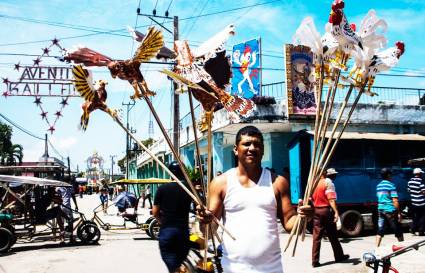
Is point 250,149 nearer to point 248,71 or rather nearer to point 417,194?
point 417,194

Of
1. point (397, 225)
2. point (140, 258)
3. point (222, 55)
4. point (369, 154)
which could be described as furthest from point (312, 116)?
point (222, 55)

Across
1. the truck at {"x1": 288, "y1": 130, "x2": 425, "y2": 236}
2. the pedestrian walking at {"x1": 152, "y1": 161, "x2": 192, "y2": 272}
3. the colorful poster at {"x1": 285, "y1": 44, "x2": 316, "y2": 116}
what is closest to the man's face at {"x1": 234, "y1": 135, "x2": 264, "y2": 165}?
the pedestrian walking at {"x1": 152, "y1": 161, "x2": 192, "y2": 272}

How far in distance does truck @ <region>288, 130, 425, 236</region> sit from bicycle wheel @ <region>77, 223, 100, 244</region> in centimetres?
587

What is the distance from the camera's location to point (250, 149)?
2953 mm

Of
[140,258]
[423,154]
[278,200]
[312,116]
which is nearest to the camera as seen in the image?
[278,200]

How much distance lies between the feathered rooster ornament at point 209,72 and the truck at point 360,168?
9148 mm

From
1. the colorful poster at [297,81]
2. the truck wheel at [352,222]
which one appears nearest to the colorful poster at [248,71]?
the colorful poster at [297,81]

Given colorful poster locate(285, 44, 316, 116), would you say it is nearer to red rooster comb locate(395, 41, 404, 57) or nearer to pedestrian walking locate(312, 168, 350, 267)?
pedestrian walking locate(312, 168, 350, 267)

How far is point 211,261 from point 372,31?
9.45 ft

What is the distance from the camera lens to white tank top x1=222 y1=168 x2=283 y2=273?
108 inches

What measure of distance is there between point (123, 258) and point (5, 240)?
3.07 meters

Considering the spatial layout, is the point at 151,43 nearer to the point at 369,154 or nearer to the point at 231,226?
the point at 231,226

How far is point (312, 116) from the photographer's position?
1694 centimetres

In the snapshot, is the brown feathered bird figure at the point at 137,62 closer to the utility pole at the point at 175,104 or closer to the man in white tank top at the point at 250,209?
the man in white tank top at the point at 250,209
